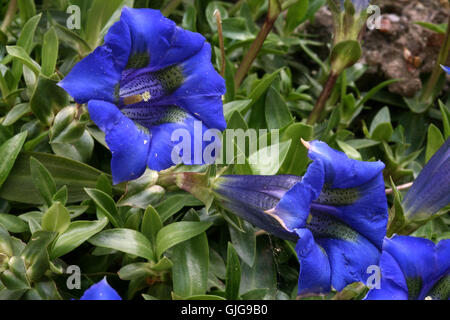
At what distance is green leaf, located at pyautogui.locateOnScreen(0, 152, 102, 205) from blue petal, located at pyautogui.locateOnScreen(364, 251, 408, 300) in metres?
0.64

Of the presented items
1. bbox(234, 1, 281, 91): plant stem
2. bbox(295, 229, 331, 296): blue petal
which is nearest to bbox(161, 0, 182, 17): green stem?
bbox(234, 1, 281, 91): plant stem

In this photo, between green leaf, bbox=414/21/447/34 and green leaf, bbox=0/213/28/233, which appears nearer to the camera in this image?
green leaf, bbox=0/213/28/233

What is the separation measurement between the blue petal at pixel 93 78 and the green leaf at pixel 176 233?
288mm

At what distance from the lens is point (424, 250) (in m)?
1.14

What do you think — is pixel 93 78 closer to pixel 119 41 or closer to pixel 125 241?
pixel 119 41

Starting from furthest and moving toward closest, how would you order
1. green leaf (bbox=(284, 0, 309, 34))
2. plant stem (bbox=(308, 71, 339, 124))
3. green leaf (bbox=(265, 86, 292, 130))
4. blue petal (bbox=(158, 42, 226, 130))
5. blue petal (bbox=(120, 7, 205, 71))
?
green leaf (bbox=(284, 0, 309, 34))
plant stem (bbox=(308, 71, 339, 124))
green leaf (bbox=(265, 86, 292, 130))
blue petal (bbox=(158, 42, 226, 130))
blue petal (bbox=(120, 7, 205, 71))

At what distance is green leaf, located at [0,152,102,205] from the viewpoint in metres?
1.32

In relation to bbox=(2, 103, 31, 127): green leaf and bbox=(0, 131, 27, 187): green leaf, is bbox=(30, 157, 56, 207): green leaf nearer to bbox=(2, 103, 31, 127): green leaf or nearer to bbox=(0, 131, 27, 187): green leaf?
bbox=(0, 131, 27, 187): green leaf

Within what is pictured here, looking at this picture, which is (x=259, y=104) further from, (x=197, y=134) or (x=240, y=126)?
(x=197, y=134)

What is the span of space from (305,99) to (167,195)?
65cm

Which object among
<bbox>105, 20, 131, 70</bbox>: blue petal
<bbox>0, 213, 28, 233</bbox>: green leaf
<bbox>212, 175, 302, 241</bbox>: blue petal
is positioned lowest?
<bbox>0, 213, 28, 233</bbox>: green leaf

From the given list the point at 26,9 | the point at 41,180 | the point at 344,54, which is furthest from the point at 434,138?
the point at 26,9

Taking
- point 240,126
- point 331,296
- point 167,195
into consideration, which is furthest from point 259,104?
point 331,296

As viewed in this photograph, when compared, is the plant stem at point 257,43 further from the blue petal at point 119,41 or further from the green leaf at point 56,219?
the green leaf at point 56,219
